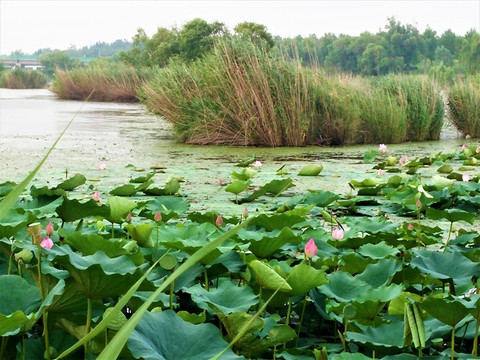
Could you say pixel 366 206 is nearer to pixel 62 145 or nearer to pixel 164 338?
pixel 164 338

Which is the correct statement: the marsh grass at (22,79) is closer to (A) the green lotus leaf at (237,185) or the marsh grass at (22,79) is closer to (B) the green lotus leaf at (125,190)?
(B) the green lotus leaf at (125,190)

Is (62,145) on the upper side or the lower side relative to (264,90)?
lower

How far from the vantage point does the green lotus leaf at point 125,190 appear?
302 centimetres

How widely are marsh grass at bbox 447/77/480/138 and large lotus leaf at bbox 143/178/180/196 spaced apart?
5.70 metres

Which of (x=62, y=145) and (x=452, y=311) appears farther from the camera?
(x=62, y=145)

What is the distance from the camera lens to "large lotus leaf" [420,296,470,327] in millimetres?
1005

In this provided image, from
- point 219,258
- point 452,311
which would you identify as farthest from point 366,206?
point 452,311

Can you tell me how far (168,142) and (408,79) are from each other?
2.85 metres

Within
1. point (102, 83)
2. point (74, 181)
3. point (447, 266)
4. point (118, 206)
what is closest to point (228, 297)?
point (447, 266)

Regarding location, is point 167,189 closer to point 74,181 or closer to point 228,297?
A: point 74,181

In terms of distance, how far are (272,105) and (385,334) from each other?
17.5ft

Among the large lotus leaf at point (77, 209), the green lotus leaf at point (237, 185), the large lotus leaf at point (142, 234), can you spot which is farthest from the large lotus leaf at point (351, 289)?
the green lotus leaf at point (237, 185)

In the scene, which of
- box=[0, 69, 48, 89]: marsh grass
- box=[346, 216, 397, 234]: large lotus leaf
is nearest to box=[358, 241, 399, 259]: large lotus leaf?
box=[346, 216, 397, 234]: large lotus leaf

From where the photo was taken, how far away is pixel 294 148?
6.34m
